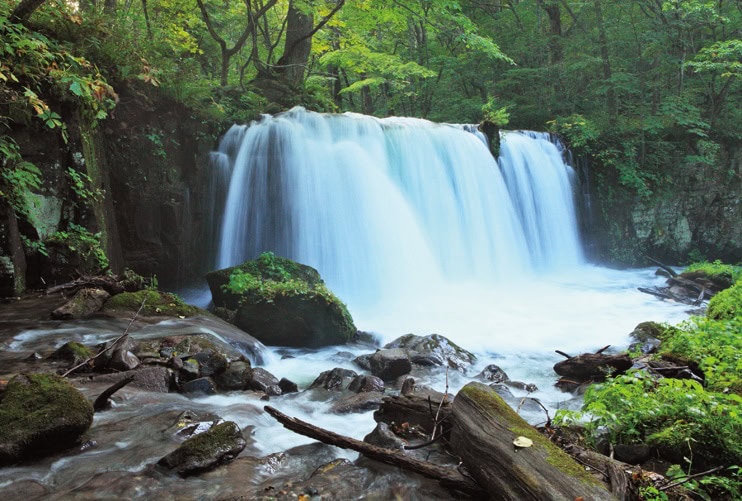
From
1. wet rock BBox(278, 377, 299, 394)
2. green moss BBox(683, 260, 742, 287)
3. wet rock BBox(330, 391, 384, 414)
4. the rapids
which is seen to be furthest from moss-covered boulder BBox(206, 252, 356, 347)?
green moss BBox(683, 260, 742, 287)

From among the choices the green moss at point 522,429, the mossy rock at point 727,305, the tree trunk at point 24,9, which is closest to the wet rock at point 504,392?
the green moss at point 522,429

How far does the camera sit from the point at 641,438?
10.0 feet

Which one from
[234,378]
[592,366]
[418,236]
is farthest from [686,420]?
[418,236]

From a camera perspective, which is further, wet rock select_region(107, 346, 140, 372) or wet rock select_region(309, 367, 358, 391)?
wet rock select_region(309, 367, 358, 391)

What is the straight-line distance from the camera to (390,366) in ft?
19.3

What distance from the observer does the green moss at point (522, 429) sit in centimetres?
229

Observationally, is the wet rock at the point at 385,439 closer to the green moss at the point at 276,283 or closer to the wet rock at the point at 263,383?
the wet rock at the point at 263,383

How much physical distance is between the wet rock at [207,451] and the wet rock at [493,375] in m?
3.55

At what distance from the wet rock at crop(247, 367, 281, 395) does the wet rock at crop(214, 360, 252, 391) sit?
57 mm

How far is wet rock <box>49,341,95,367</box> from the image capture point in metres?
4.40

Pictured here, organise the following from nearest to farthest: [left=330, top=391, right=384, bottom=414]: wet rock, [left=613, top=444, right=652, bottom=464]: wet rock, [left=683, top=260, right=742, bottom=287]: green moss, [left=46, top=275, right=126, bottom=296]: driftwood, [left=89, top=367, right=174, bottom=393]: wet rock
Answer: [left=613, top=444, right=652, bottom=464]: wet rock
[left=89, top=367, right=174, bottom=393]: wet rock
[left=330, top=391, right=384, bottom=414]: wet rock
[left=46, top=275, right=126, bottom=296]: driftwood
[left=683, top=260, right=742, bottom=287]: green moss

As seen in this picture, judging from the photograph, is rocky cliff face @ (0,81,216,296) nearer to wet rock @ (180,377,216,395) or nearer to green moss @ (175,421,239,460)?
wet rock @ (180,377,216,395)

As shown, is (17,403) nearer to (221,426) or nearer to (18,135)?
(221,426)

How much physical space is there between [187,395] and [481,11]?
21.0m
